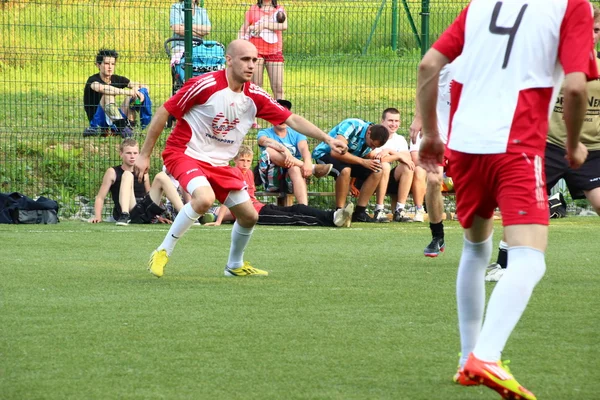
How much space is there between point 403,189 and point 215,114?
18.4ft

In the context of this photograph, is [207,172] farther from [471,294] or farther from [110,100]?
[110,100]

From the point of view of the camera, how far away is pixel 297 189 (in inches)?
505

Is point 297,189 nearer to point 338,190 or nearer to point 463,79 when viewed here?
point 338,190

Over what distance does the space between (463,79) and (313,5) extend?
10.6 meters

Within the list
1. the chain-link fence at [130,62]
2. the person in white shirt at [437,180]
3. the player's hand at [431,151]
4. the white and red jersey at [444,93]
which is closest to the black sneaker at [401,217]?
the chain-link fence at [130,62]

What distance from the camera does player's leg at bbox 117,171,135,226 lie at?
40.8 feet

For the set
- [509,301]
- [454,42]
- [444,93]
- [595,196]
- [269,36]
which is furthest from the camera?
[269,36]

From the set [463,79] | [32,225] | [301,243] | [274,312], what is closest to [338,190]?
[301,243]

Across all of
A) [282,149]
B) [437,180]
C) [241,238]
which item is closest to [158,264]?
[241,238]

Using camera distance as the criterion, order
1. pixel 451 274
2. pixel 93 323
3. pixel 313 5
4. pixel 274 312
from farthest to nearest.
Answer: pixel 313 5, pixel 451 274, pixel 274 312, pixel 93 323

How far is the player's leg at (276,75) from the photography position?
47.2 ft

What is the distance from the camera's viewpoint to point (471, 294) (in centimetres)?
438

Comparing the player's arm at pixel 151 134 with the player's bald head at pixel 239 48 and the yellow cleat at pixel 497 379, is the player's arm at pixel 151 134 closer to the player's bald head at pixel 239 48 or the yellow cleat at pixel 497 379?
the player's bald head at pixel 239 48

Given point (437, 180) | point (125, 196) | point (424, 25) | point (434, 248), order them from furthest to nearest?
point (424, 25), point (125, 196), point (434, 248), point (437, 180)
